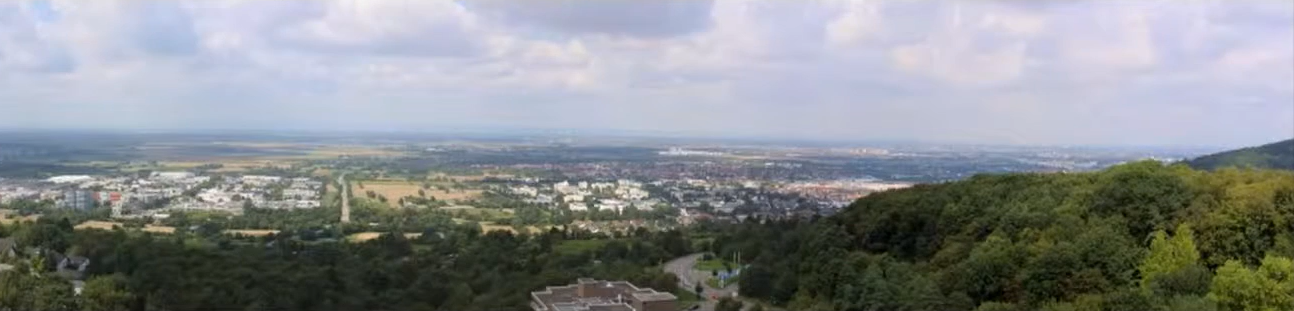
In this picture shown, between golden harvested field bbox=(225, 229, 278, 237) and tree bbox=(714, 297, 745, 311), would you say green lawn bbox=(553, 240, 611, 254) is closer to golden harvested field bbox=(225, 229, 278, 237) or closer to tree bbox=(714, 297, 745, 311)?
tree bbox=(714, 297, 745, 311)

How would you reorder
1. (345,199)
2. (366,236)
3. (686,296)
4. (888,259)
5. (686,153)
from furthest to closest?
(686,153)
(345,199)
(366,236)
(686,296)
(888,259)

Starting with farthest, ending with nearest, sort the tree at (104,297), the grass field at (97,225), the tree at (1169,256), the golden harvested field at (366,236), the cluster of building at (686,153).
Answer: the cluster of building at (686,153), the golden harvested field at (366,236), the grass field at (97,225), the tree at (104,297), the tree at (1169,256)

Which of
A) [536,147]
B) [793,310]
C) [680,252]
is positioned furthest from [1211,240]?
[536,147]

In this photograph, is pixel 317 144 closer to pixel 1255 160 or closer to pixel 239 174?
pixel 239 174

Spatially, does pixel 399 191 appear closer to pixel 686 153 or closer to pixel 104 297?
pixel 104 297

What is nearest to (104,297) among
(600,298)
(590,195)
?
(600,298)

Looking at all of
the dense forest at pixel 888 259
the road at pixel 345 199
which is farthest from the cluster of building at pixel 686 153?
the dense forest at pixel 888 259

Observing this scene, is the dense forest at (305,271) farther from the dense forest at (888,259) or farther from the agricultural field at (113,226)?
the agricultural field at (113,226)
